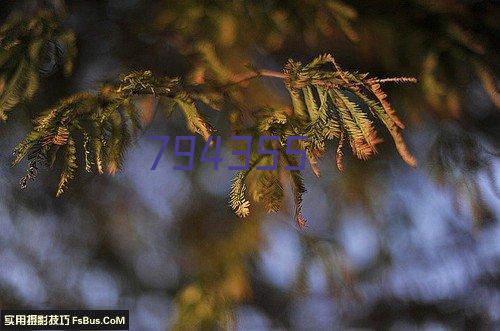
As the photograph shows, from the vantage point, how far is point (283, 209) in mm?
1158

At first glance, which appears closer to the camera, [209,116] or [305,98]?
[305,98]

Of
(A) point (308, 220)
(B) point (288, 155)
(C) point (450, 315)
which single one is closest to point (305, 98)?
(B) point (288, 155)

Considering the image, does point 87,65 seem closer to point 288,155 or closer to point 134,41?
point 134,41

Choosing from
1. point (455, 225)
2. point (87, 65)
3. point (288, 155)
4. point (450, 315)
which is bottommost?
point (450, 315)

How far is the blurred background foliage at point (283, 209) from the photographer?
1143mm

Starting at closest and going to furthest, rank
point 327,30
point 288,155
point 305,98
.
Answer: point 305,98 → point 288,155 → point 327,30

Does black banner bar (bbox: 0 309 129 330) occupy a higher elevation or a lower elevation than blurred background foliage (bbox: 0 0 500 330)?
lower

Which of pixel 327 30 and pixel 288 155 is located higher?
pixel 327 30

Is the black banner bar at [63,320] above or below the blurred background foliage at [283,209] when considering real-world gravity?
below

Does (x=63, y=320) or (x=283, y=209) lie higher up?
(x=283, y=209)

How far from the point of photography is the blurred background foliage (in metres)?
1.14

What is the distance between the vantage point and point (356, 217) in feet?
3.86

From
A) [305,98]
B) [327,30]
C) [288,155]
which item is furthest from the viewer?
[327,30]

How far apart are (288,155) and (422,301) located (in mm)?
391
